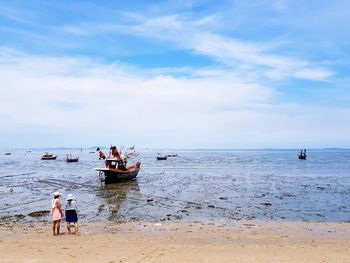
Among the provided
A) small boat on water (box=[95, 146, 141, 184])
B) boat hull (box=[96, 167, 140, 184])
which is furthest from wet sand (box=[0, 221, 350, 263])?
small boat on water (box=[95, 146, 141, 184])

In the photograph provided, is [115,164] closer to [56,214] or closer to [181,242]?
[56,214]

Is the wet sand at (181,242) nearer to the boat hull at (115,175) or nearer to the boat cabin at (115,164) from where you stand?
the boat hull at (115,175)

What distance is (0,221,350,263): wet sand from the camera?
11750mm

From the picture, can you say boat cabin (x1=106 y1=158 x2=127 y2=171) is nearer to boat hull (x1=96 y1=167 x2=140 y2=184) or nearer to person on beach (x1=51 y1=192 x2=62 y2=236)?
boat hull (x1=96 y1=167 x2=140 y2=184)

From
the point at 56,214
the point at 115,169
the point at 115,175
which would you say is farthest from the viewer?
the point at 115,169

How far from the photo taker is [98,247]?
13.0 metres

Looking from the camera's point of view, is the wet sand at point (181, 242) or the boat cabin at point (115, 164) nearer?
the wet sand at point (181, 242)

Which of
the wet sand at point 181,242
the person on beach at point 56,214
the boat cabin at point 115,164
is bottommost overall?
the wet sand at point 181,242

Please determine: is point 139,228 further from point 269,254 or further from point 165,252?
point 269,254

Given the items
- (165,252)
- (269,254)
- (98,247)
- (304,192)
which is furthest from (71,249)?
(304,192)

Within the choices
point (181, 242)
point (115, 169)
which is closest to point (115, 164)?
point (115, 169)

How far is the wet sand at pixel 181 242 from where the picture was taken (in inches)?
463

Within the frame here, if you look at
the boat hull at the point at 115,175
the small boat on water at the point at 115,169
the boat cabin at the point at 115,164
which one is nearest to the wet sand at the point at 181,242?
the boat hull at the point at 115,175

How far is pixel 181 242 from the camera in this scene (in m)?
14.2
